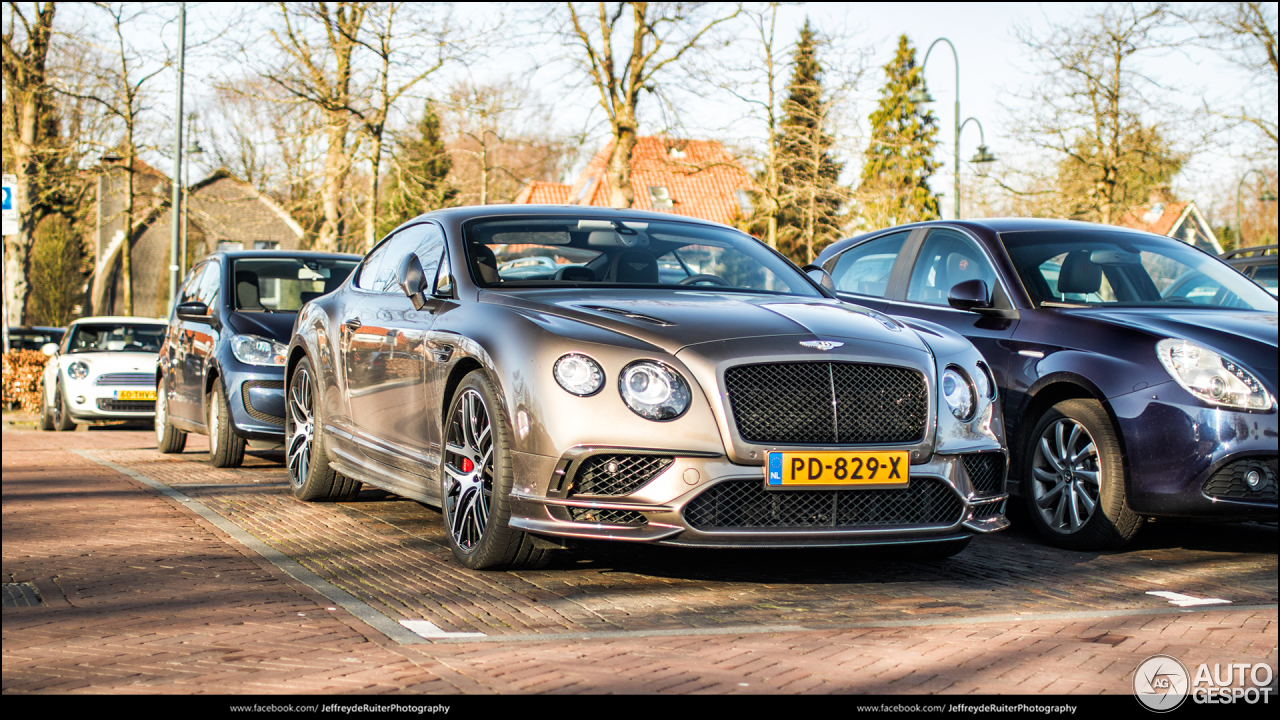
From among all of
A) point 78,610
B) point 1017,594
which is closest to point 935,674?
point 1017,594

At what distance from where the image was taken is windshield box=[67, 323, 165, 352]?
16.0 meters

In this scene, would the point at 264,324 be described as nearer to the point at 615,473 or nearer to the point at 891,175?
the point at 615,473

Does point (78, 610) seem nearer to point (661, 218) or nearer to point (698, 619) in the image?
point (698, 619)

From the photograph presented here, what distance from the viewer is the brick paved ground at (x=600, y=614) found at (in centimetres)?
369

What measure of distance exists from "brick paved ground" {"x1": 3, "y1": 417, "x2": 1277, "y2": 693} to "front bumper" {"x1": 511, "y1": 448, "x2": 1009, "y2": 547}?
268mm

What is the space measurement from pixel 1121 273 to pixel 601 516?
3.75 meters

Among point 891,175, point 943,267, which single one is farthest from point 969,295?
point 891,175

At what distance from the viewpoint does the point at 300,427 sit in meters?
7.87

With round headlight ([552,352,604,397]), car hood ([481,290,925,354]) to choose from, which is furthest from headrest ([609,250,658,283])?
round headlight ([552,352,604,397])

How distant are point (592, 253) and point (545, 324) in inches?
48.0

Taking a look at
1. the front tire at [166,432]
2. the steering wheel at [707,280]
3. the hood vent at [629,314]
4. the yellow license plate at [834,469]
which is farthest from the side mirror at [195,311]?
the yellow license plate at [834,469]

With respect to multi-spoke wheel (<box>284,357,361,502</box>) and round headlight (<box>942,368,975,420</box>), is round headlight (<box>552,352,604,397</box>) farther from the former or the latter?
multi-spoke wheel (<box>284,357,361,502</box>)

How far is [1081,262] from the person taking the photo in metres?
7.05

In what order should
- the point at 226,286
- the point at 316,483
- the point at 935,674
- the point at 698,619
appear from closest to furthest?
the point at 935,674
the point at 698,619
the point at 316,483
the point at 226,286
